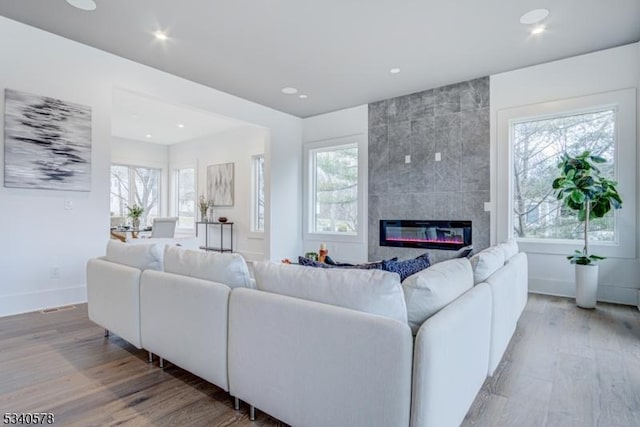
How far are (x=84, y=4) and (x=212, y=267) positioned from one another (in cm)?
287

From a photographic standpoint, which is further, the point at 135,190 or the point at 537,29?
the point at 135,190

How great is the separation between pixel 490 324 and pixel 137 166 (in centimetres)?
913

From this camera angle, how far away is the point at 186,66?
4.29 metres

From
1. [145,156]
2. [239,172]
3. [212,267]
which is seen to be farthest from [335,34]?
[145,156]

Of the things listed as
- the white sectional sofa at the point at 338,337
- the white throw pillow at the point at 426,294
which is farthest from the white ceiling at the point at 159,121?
the white throw pillow at the point at 426,294

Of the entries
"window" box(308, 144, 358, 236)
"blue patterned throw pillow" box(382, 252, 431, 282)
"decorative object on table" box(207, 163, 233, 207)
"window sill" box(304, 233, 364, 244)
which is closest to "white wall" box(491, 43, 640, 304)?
"window sill" box(304, 233, 364, 244)

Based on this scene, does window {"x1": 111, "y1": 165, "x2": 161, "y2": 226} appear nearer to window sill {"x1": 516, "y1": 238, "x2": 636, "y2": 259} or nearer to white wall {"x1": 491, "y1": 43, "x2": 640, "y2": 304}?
white wall {"x1": 491, "y1": 43, "x2": 640, "y2": 304}

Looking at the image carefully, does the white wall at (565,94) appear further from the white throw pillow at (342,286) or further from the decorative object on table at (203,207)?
the decorative object on table at (203,207)

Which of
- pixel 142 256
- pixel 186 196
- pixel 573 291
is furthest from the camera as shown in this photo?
pixel 186 196

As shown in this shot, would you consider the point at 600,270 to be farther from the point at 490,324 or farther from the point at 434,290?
the point at 434,290

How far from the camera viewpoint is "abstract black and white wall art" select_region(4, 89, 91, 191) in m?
3.27

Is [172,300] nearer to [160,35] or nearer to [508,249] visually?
[508,249]

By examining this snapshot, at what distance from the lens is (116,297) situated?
2.45 m

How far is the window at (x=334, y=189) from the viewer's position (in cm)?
613
